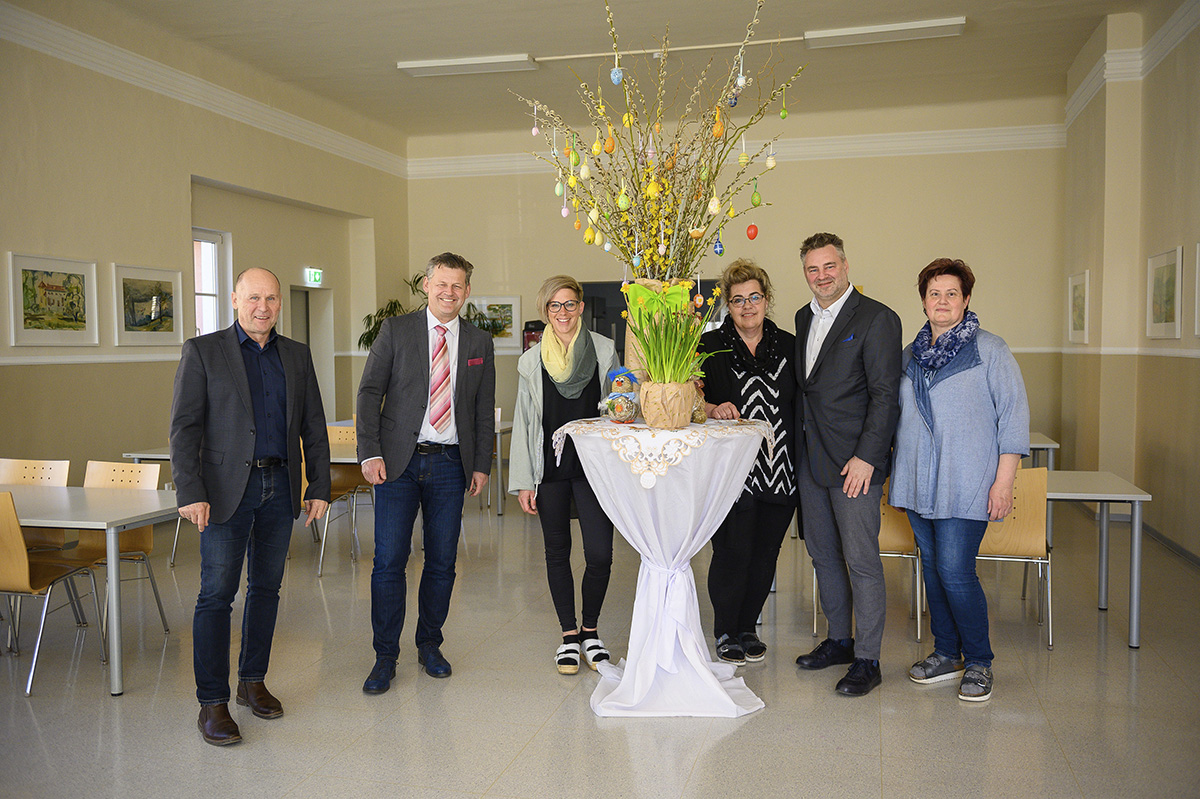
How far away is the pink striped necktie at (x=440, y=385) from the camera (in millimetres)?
3689

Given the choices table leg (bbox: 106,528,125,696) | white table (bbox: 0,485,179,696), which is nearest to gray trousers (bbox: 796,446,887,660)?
white table (bbox: 0,485,179,696)

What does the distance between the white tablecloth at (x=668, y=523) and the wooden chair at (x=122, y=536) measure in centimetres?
231

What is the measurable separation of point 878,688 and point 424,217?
29.8ft

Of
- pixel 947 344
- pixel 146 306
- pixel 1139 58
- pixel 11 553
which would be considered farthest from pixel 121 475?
pixel 1139 58

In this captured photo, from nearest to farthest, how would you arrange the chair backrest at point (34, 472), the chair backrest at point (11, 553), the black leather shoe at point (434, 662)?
the chair backrest at point (11, 553) → the black leather shoe at point (434, 662) → the chair backrest at point (34, 472)

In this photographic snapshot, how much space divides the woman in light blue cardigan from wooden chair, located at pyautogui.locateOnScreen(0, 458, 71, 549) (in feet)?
13.6

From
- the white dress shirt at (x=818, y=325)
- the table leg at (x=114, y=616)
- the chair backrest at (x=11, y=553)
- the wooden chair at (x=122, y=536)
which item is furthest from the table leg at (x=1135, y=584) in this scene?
the chair backrest at (x=11, y=553)

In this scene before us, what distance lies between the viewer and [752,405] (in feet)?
12.4

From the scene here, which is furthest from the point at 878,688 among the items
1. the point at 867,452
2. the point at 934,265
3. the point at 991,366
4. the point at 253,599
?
the point at 253,599

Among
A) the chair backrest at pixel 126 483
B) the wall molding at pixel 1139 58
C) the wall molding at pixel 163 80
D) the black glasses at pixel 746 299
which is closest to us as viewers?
the black glasses at pixel 746 299

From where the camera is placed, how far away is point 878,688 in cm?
370

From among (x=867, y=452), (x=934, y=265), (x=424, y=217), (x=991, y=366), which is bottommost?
(x=867, y=452)

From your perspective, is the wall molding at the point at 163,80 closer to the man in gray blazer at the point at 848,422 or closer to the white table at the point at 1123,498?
the man in gray blazer at the point at 848,422

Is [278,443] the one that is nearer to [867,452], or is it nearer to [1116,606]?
[867,452]
